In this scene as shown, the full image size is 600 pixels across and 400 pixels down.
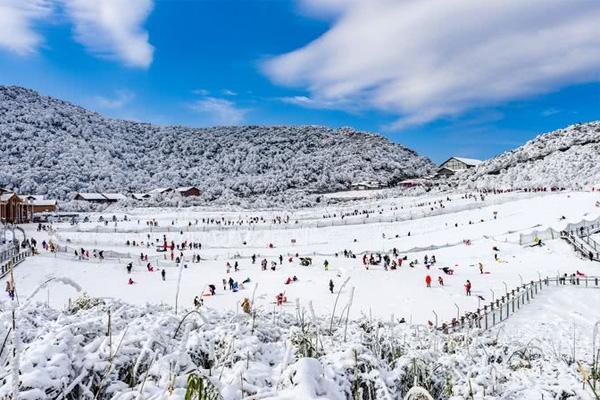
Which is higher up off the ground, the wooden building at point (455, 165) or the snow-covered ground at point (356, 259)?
the wooden building at point (455, 165)

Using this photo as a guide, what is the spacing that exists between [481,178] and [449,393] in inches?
3637

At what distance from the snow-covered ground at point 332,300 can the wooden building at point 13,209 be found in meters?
6.63

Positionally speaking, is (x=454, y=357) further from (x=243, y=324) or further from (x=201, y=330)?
(x=201, y=330)

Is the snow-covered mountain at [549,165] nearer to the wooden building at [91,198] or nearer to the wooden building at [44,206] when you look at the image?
the wooden building at [91,198]

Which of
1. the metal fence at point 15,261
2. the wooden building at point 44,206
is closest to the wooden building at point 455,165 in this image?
the wooden building at point 44,206

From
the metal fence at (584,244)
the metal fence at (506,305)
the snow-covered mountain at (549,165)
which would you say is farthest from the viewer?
the snow-covered mountain at (549,165)

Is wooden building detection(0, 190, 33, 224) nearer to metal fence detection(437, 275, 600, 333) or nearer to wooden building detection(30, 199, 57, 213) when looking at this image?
wooden building detection(30, 199, 57, 213)

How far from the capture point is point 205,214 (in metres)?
74.2

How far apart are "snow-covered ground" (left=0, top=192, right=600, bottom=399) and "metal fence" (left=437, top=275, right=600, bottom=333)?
20.7 inches

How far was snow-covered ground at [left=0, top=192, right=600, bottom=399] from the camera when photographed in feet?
10.9

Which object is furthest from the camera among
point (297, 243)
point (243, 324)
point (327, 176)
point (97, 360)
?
point (327, 176)

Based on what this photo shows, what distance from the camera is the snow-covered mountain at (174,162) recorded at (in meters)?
118

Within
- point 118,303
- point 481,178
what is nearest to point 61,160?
point 481,178

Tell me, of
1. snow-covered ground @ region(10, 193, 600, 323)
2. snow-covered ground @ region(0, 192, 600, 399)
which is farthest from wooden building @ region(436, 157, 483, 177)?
snow-covered ground @ region(10, 193, 600, 323)
